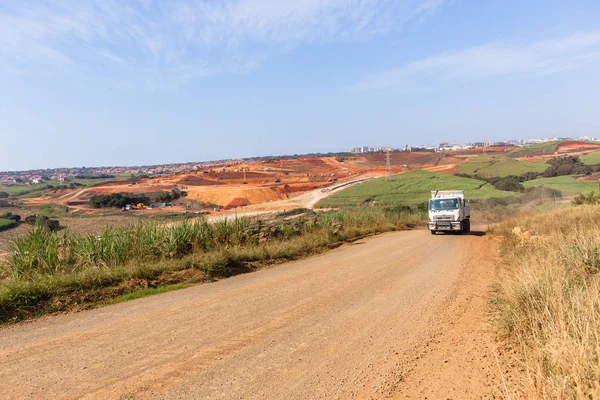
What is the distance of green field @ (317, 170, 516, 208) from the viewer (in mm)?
57906

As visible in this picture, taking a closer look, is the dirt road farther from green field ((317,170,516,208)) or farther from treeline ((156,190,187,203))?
green field ((317,170,516,208))

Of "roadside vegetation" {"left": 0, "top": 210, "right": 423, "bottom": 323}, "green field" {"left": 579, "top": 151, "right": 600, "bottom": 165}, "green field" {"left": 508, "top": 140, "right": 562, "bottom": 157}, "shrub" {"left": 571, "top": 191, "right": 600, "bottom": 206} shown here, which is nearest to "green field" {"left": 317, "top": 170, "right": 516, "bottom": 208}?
"green field" {"left": 579, "top": 151, "right": 600, "bottom": 165}

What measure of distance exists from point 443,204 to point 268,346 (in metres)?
24.8

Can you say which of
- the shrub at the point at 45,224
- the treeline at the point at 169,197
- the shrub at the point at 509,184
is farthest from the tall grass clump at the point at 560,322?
the shrub at the point at 509,184

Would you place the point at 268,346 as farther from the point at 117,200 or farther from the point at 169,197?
the point at 169,197

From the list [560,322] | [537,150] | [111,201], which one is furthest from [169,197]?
[537,150]

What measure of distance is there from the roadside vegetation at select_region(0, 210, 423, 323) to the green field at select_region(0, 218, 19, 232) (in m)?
6.21

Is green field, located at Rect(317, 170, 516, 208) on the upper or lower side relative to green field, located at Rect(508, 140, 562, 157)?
lower

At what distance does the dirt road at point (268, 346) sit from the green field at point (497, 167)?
7149 centimetres

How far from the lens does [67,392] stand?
471 cm

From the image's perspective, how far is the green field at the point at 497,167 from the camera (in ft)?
241

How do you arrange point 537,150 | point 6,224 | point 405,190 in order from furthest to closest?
point 537,150 < point 405,190 < point 6,224

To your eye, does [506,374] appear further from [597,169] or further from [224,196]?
[597,169]

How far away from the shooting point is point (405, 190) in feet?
216
